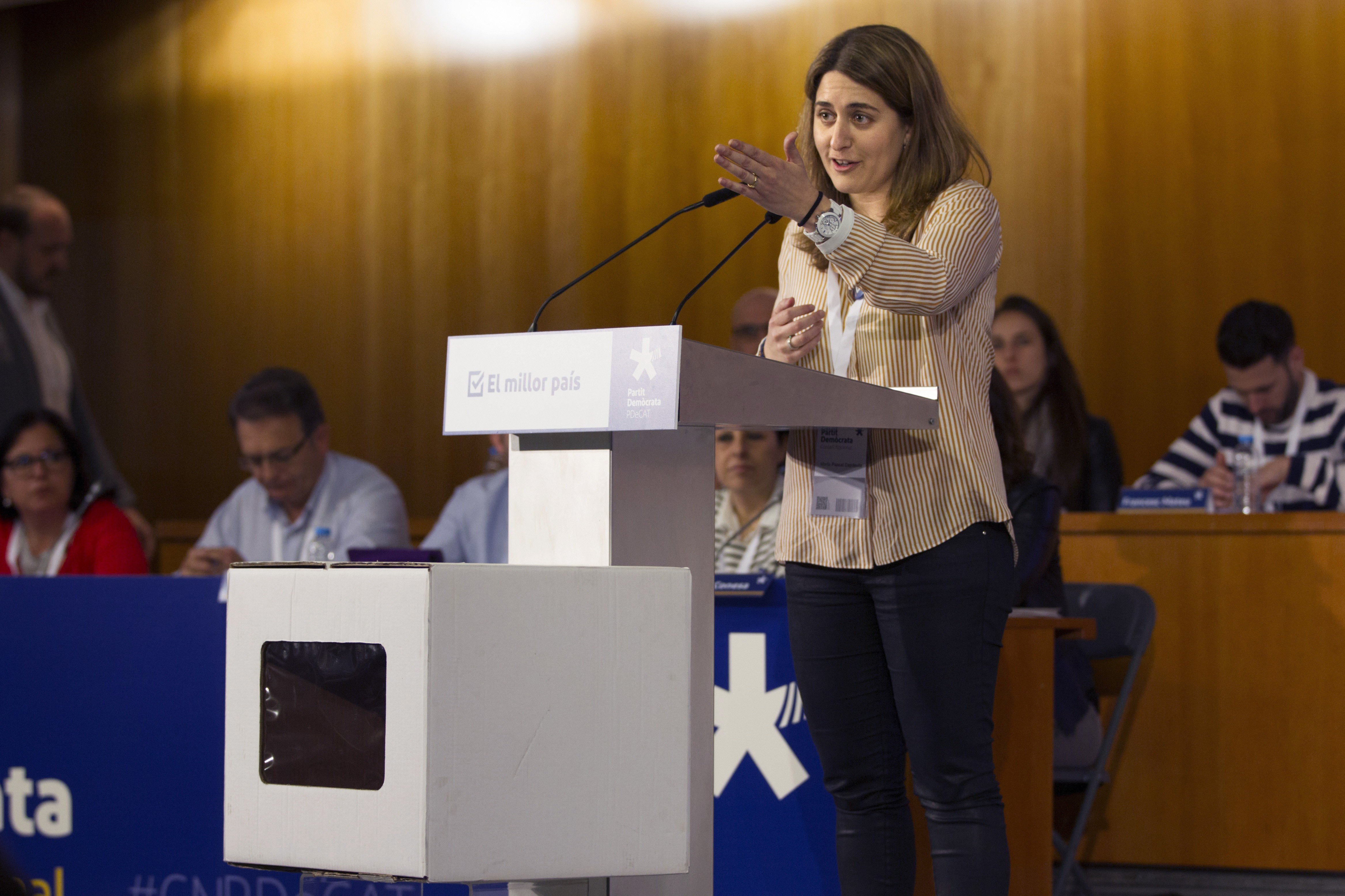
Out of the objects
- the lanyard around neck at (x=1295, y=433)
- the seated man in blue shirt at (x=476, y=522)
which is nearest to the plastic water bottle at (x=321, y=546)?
the seated man in blue shirt at (x=476, y=522)

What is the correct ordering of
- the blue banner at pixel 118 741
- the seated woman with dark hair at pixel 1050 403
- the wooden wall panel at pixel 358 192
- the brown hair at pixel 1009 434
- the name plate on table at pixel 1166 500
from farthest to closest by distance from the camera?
1. the wooden wall panel at pixel 358 192
2. the seated woman with dark hair at pixel 1050 403
3. the name plate on table at pixel 1166 500
4. the brown hair at pixel 1009 434
5. the blue banner at pixel 118 741

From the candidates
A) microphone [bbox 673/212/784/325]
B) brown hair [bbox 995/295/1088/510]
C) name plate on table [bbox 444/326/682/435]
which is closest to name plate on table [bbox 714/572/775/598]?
microphone [bbox 673/212/784/325]

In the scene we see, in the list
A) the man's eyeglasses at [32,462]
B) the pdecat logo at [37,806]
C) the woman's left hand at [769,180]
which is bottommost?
the pdecat logo at [37,806]

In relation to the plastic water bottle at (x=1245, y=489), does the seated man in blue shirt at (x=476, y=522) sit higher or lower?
lower

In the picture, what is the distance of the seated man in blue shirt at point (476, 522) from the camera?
3352 mm

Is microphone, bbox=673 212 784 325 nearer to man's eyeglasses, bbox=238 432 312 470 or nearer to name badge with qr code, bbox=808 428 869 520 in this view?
name badge with qr code, bbox=808 428 869 520

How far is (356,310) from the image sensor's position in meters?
5.90

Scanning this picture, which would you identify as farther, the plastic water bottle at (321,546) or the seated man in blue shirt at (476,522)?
the seated man in blue shirt at (476,522)

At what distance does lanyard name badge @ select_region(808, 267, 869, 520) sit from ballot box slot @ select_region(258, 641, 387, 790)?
616 mm

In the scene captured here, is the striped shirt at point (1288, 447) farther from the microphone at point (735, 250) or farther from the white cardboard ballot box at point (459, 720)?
the white cardboard ballot box at point (459, 720)

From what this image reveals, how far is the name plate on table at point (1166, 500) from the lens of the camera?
3.31 metres

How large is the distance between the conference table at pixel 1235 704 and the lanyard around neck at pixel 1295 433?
91 cm

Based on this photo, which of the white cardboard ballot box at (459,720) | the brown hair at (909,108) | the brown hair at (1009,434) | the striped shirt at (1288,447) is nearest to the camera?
the white cardboard ballot box at (459,720)

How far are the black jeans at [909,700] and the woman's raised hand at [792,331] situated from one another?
0.26 meters
